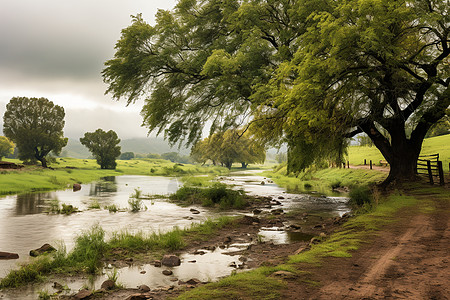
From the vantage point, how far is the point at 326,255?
7.14 m

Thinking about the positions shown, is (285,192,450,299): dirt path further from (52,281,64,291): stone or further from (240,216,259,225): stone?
(240,216,259,225): stone

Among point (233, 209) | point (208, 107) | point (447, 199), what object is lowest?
point (233, 209)

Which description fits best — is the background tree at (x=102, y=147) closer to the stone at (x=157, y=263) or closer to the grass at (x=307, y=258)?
the grass at (x=307, y=258)

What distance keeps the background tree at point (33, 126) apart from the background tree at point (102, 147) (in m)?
11.8

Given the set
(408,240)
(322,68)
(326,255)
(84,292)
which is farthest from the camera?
(322,68)

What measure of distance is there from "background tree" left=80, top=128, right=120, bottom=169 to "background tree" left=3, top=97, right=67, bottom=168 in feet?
38.8

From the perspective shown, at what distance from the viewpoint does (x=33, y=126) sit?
59.8 metres

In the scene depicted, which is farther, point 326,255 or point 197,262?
point 197,262

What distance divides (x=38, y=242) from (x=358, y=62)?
52.1 ft

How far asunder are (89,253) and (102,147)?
238ft

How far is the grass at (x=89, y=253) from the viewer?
670 cm

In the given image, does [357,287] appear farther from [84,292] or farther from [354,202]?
[354,202]

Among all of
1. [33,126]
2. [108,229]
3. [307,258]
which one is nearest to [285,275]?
[307,258]

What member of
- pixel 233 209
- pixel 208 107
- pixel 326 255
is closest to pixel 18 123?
pixel 208 107
